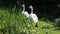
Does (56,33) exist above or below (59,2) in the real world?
below

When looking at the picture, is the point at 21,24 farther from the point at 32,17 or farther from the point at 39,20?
the point at 39,20

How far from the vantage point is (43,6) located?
1372 cm

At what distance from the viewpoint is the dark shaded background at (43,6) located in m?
11.8

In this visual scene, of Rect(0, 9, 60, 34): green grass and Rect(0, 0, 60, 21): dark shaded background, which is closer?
Rect(0, 9, 60, 34): green grass

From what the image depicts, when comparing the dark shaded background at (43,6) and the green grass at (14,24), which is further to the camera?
the dark shaded background at (43,6)

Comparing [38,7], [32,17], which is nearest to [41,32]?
[32,17]

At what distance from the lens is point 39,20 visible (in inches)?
450

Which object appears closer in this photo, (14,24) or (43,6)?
(14,24)

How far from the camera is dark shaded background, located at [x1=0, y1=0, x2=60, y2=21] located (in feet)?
38.6

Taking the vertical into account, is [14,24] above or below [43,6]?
below

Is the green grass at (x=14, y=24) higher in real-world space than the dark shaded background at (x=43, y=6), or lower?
lower

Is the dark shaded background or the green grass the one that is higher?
the dark shaded background

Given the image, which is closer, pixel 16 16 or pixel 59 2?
pixel 16 16

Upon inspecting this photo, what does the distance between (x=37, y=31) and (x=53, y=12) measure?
3.27 metres
